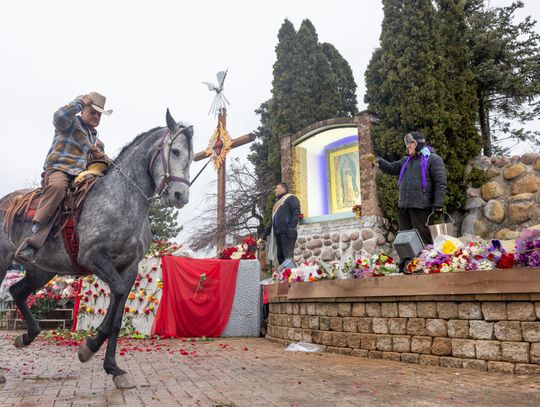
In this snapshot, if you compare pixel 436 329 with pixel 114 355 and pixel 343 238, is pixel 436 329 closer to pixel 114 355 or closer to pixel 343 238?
pixel 114 355

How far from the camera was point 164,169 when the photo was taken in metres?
4.53

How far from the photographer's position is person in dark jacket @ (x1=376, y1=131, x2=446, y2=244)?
6.28 meters

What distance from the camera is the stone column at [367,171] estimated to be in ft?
40.5

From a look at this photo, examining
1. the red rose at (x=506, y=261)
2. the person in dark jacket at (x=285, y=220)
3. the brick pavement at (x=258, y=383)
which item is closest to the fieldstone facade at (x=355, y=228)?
the person in dark jacket at (x=285, y=220)

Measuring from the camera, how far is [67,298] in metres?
11.9

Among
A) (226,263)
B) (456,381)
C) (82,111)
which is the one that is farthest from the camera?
(226,263)

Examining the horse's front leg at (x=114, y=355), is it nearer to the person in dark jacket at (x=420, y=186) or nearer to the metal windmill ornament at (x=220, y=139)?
the person in dark jacket at (x=420, y=186)

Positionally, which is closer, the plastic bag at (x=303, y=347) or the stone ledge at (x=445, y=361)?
the stone ledge at (x=445, y=361)

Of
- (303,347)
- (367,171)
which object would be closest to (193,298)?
(303,347)

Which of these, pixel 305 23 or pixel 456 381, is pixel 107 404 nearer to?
pixel 456 381

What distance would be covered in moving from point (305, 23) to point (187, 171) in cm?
1500

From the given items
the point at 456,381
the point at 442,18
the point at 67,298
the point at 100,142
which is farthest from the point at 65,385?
the point at 442,18

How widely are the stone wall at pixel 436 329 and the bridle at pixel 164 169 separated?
2899 mm

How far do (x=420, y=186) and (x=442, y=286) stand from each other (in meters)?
1.74
